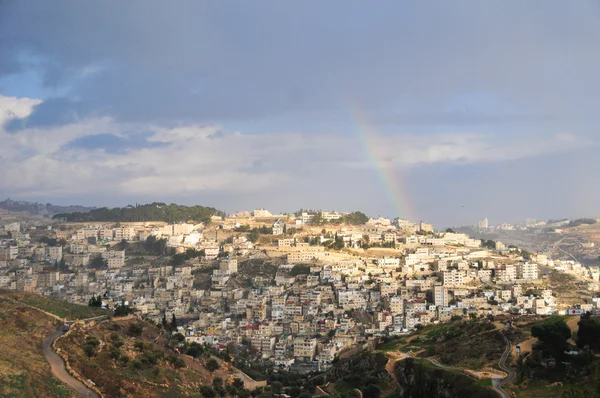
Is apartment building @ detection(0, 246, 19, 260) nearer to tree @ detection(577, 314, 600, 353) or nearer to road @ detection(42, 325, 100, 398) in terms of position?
road @ detection(42, 325, 100, 398)

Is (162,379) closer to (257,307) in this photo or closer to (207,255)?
(257,307)

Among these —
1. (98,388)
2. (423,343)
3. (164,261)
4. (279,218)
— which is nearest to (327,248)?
(164,261)

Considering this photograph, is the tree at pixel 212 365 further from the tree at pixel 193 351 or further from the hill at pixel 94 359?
the tree at pixel 193 351

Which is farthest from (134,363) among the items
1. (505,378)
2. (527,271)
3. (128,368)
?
(527,271)

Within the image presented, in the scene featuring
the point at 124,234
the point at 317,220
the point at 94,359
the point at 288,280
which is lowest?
the point at 288,280

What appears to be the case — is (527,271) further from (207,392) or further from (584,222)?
(584,222)

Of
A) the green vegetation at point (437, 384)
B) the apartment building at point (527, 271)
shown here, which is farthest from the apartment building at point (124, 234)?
the green vegetation at point (437, 384)
